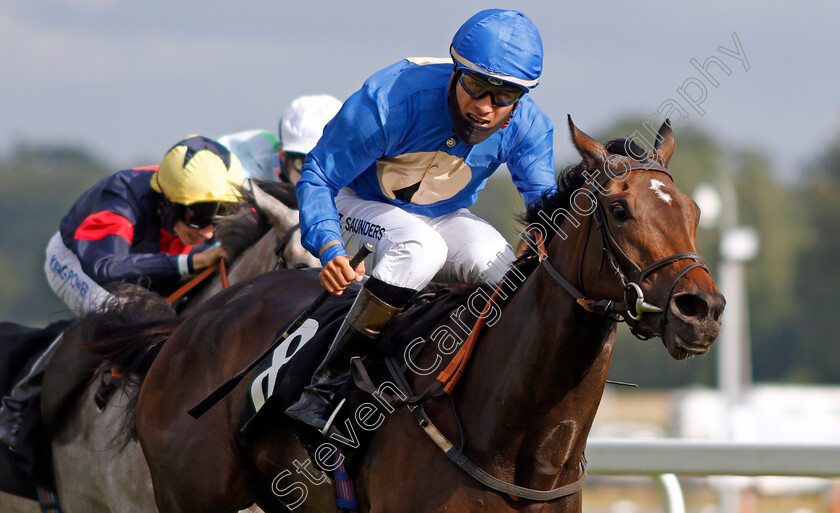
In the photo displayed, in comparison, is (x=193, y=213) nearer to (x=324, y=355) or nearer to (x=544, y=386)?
(x=324, y=355)

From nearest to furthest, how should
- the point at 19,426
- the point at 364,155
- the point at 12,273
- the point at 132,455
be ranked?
the point at 364,155
the point at 132,455
the point at 19,426
the point at 12,273

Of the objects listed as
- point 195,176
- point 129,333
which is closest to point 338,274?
point 129,333

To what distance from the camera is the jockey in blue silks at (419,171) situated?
364 centimetres

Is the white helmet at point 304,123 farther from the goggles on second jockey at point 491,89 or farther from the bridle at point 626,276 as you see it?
the bridle at point 626,276

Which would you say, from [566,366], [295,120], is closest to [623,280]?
[566,366]

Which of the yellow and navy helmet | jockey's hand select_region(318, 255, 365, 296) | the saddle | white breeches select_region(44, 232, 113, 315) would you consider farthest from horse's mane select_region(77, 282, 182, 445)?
jockey's hand select_region(318, 255, 365, 296)

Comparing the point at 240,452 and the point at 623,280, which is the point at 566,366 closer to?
the point at 623,280

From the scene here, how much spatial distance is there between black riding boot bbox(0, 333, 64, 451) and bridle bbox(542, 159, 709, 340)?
10.9 feet

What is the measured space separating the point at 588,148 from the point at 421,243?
70 cm

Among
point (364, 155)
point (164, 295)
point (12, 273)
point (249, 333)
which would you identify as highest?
point (364, 155)

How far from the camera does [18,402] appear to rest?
219 inches

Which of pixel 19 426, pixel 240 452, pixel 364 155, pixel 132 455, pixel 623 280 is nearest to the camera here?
pixel 623 280

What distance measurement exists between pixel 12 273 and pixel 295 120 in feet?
215

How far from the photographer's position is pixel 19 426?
551cm
